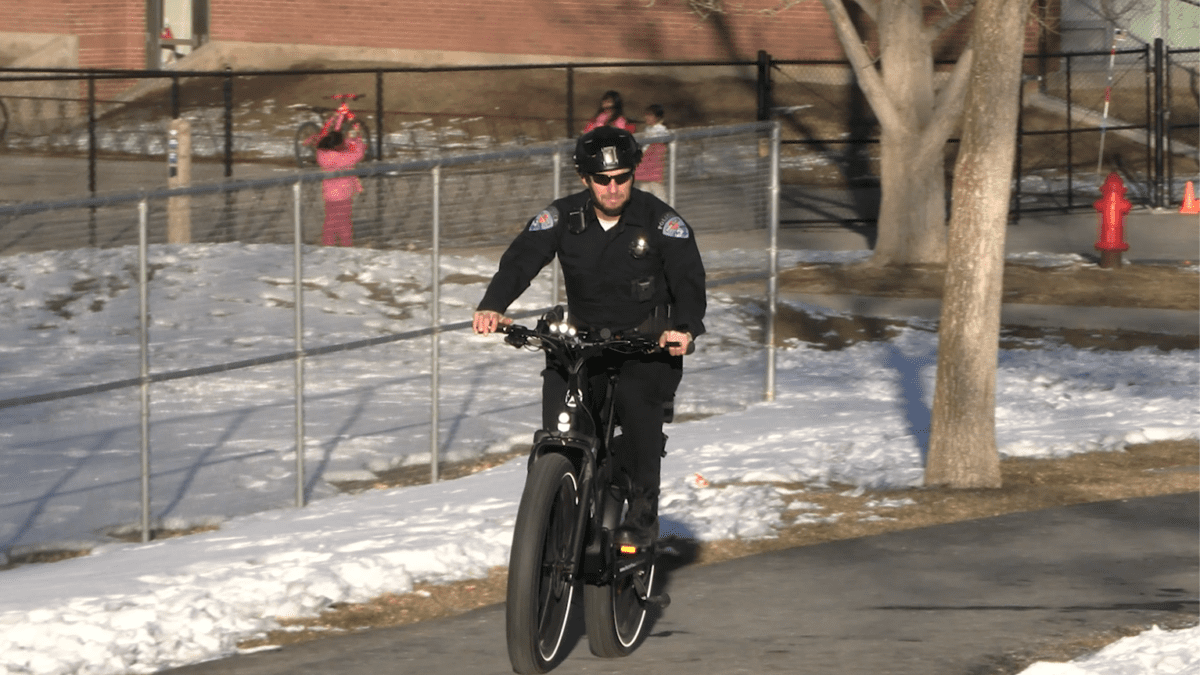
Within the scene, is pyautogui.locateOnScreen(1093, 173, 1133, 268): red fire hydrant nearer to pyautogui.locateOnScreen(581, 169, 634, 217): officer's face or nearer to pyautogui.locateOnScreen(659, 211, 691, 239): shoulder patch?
pyautogui.locateOnScreen(659, 211, 691, 239): shoulder patch

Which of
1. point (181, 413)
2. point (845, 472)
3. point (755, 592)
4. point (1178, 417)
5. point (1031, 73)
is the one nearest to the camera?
point (755, 592)

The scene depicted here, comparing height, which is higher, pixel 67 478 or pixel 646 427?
pixel 646 427

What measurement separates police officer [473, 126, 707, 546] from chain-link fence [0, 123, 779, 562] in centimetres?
306

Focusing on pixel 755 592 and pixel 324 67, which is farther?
pixel 324 67

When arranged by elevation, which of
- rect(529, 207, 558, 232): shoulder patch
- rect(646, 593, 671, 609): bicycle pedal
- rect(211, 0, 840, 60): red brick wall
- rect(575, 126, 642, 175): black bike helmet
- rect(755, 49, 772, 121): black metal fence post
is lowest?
rect(646, 593, 671, 609): bicycle pedal

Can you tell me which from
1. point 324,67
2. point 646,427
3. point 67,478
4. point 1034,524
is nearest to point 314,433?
point 67,478

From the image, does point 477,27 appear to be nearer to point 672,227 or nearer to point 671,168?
point 671,168

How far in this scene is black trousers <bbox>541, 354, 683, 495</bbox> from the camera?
21.1 ft

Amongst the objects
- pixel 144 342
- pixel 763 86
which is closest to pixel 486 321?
pixel 144 342

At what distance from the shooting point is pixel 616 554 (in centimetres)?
641

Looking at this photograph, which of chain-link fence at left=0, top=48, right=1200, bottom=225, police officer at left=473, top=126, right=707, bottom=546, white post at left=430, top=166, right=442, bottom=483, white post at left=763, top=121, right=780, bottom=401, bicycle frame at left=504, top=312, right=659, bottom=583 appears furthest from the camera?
chain-link fence at left=0, top=48, right=1200, bottom=225

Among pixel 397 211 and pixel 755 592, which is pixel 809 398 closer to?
pixel 397 211

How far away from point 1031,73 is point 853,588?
2965cm

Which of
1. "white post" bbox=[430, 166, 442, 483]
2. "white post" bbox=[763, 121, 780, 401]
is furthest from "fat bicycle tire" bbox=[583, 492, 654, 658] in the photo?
"white post" bbox=[763, 121, 780, 401]
